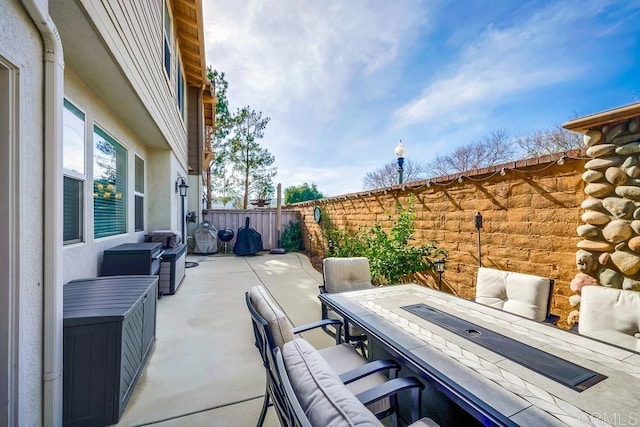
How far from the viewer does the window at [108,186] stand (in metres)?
3.24

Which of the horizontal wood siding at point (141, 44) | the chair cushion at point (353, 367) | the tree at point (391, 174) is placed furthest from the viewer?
the tree at point (391, 174)

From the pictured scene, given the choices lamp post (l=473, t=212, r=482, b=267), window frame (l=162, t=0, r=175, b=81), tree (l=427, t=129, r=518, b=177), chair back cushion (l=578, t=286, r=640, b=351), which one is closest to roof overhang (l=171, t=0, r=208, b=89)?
window frame (l=162, t=0, r=175, b=81)

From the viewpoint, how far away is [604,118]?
219 cm

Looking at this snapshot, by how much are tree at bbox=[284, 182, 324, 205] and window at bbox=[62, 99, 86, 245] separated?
1222cm

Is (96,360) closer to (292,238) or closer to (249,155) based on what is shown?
(292,238)

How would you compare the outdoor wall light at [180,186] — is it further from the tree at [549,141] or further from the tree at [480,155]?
the tree at [549,141]

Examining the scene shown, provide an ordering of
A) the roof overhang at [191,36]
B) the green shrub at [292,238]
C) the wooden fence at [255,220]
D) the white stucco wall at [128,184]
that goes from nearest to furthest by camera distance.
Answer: the white stucco wall at [128,184] → the roof overhang at [191,36] → the wooden fence at [255,220] → the green shrub at [292,238]

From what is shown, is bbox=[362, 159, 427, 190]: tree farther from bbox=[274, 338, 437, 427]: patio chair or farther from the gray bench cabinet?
bbox=[274, 338, 437, 427]: patio chair

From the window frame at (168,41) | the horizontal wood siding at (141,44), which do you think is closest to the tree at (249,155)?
the window frame at (168,41)

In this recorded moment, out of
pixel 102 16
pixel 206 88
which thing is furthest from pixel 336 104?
pixel 102 16

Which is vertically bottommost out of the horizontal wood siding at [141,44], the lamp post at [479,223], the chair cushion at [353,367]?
the chair cushion at [353,367]

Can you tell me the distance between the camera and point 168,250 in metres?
4.63

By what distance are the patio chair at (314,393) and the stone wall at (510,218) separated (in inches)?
110

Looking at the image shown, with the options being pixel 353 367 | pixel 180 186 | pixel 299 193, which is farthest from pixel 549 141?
pixel 299 193
